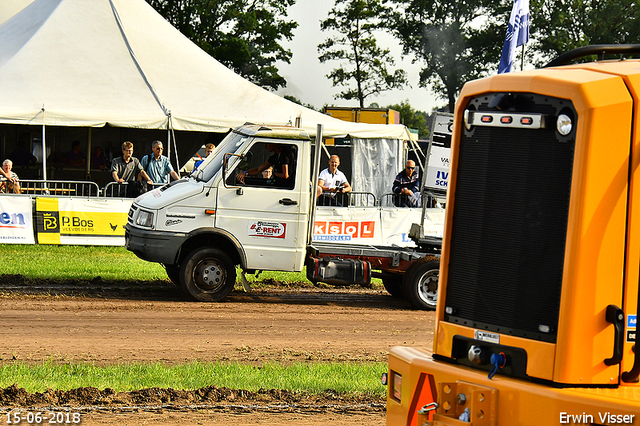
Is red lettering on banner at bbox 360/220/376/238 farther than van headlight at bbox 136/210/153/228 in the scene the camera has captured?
Yes

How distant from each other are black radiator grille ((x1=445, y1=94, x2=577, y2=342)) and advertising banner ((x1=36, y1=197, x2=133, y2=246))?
1255 cm

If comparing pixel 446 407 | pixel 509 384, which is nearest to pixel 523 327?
pixel 509 384

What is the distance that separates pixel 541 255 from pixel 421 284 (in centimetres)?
825

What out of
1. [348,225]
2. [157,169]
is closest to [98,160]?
[157,169]

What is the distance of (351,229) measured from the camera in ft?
52.2

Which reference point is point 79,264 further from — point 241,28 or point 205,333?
point 241,28

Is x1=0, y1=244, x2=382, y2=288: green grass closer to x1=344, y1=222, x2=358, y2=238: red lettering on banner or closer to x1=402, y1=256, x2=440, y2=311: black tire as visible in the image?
x1=344, y1=222, x2=358, y2=238: red lettering on banner

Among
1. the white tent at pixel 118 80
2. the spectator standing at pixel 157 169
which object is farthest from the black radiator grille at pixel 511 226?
the white tent at pixel 118 80

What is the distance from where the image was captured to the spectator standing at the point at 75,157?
2120cm

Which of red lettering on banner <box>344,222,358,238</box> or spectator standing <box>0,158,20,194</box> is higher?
spectator standing <box>0,158,20,194</box>

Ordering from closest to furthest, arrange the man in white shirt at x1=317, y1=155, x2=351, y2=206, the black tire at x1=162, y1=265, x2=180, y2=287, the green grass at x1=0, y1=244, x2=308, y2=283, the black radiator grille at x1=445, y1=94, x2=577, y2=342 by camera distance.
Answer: the black radiator grille at x1=445, y1=94, x2=577, y2=342, the black tire at x1=162, y1=265, x2=180, y2=287, the green grass at x1=0, y1=244, x2=308, y2=283, the man in white shirt at x1=317, y1=155, x2=351, y2=206

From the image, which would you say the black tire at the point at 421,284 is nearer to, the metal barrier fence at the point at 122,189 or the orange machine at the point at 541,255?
the metal barrier fence at the point at 122,189

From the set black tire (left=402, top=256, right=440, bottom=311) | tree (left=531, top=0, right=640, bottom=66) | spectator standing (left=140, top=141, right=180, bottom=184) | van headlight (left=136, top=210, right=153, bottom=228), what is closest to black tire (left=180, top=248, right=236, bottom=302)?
van headlight (left=136, top=210, right=153, bottom=228)

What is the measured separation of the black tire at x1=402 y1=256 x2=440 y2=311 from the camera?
38.8 ft
